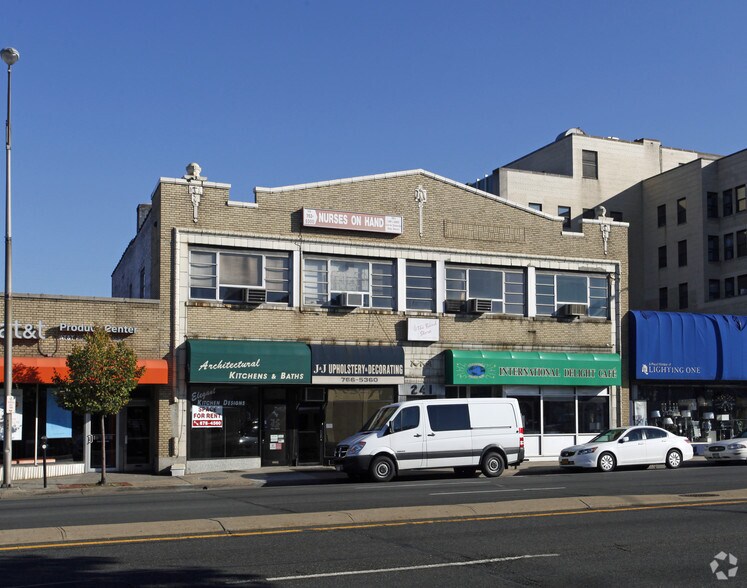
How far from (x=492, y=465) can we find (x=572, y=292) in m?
11.1

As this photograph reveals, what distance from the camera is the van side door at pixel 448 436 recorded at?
24438 millimetres

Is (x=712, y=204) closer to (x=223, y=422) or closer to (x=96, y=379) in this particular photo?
(x=223, y=422)

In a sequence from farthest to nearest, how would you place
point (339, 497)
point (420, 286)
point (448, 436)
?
point (420, 286)
point (448, 436)
point (339, 497)

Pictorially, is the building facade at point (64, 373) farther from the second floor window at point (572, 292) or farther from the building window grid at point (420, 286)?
the second floor window at point (572, 292)

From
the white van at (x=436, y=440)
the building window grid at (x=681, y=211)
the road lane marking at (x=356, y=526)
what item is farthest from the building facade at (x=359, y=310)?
the building window grid at (x=681, y=211)

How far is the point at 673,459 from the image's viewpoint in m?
27.8

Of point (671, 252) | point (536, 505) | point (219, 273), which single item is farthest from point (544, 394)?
point (671, 252)

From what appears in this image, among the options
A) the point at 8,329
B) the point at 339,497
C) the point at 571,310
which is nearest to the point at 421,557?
the point at 339,497

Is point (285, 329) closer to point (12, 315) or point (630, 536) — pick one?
point (12, 315)

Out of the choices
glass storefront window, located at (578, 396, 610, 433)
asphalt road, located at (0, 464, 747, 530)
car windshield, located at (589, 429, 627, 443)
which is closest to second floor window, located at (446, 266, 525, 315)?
glass storefront window, located at (578, 396, 610, 433)

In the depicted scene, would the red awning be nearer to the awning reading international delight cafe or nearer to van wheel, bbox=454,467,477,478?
van wheel, bbox=454,467,477,478

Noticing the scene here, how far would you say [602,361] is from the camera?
33656 millimetres

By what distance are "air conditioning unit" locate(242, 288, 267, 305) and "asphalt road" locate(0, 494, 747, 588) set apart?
1582cm

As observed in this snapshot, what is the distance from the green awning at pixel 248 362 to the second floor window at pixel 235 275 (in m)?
1.56
